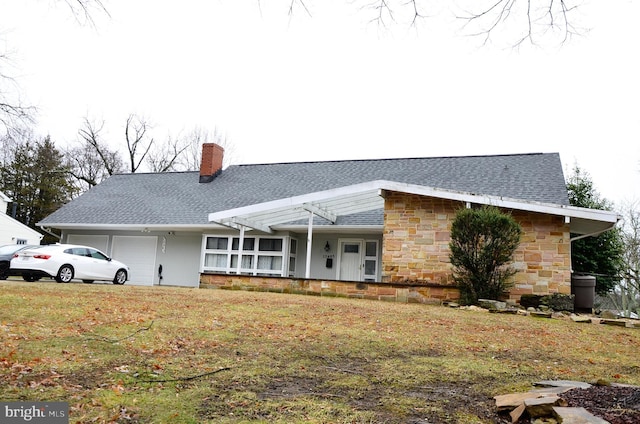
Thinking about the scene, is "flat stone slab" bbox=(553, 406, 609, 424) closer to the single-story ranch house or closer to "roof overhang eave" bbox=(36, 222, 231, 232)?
the single-story ranch house

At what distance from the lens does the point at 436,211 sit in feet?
47.4

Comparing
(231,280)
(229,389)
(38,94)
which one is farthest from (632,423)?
(38,94)

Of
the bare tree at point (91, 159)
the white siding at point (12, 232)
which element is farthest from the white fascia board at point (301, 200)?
the bare tree at point (91, 159)

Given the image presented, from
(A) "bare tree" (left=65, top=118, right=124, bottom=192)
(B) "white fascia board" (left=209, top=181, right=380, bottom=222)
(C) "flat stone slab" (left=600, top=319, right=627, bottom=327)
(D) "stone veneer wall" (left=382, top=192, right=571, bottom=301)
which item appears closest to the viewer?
(C) "flat stone slab" (left=600, top=319, right=627, bottom=327)

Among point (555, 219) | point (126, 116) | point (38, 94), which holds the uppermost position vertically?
point (126, 116)

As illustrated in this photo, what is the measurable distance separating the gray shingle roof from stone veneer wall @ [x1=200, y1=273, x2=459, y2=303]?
521cm

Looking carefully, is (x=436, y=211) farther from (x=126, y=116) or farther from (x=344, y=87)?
(x=126, y=116)

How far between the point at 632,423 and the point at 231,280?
43.2 ft

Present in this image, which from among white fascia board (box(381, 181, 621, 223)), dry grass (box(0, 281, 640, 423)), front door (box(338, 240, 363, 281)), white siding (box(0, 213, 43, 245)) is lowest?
dry grass (box(0, 281, 640, 423))

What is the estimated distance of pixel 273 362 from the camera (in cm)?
509

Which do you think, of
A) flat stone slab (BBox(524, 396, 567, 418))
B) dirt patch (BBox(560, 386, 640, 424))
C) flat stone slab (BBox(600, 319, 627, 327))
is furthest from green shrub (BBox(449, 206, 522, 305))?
flat stone slab (BBox(524, 396, 567, 418))

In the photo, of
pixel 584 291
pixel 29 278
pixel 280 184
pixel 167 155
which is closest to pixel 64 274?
pixel 29 278

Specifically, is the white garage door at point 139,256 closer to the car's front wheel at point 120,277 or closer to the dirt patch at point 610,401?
the car's front wheel at point 120,277

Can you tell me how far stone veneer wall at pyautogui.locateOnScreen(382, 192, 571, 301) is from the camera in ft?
43.5
